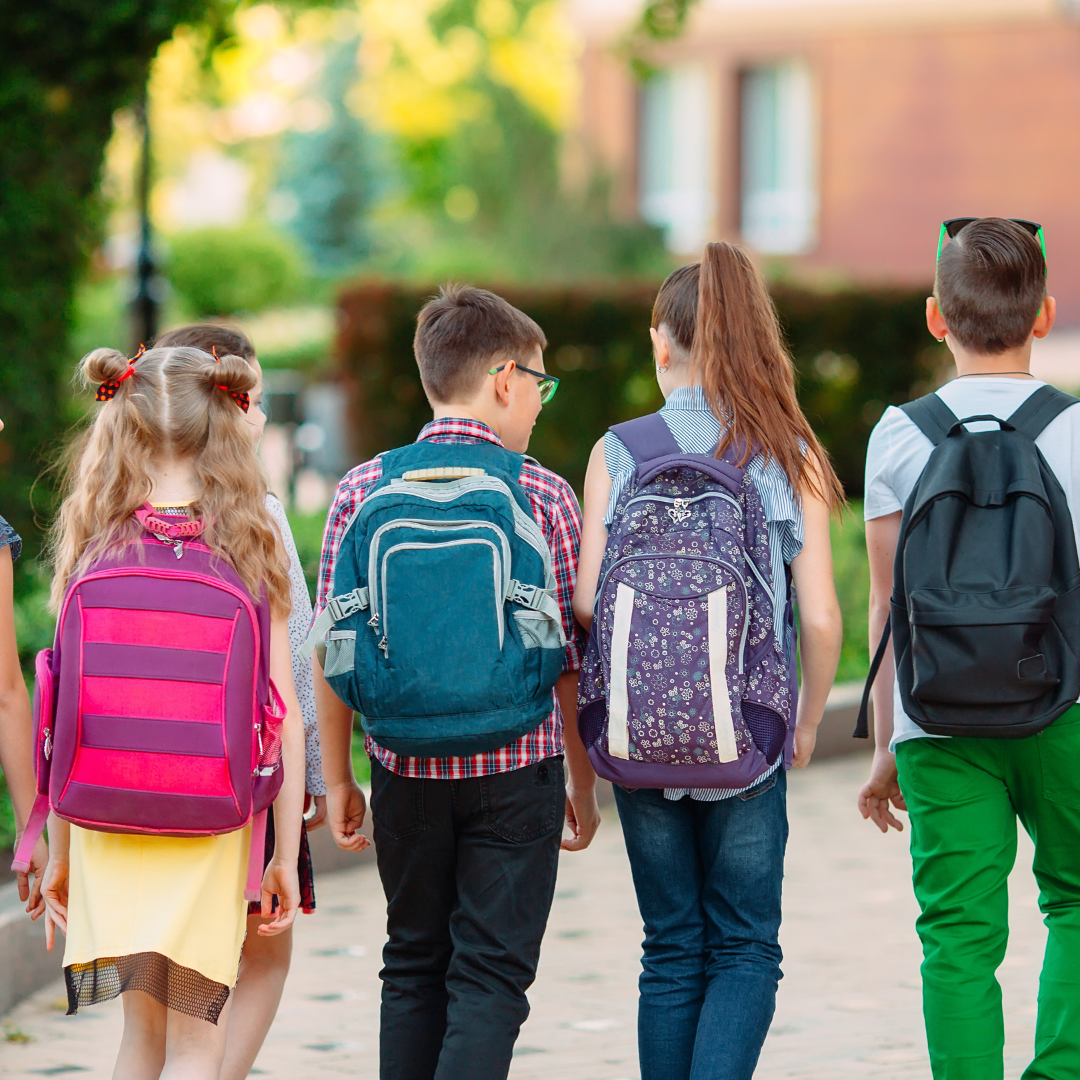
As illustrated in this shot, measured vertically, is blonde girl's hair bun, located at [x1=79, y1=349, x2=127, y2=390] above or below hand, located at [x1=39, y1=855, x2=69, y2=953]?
above

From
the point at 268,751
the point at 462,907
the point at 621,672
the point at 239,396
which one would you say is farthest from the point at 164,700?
the point at 621,672

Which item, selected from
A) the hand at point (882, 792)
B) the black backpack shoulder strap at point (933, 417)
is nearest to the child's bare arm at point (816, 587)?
the black backpack shoulder strap at point (933, 417)

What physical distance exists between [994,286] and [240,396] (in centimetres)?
145

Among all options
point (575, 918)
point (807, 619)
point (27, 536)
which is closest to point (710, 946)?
point (807, 619)

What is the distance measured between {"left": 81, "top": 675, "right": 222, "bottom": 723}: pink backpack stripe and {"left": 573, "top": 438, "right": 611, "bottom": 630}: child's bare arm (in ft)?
2.39

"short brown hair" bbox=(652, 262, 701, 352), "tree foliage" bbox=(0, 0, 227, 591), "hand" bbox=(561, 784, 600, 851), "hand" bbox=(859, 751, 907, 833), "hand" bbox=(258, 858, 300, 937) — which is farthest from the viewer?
"tree foliage" bbox=(0, 0, 227, 591)

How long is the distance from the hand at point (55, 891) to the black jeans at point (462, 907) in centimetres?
59

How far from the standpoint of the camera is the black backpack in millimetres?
2910

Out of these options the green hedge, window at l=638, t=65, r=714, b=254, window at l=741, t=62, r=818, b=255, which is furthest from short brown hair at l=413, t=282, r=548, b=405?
window at l=741, t=62, r=818, b=255

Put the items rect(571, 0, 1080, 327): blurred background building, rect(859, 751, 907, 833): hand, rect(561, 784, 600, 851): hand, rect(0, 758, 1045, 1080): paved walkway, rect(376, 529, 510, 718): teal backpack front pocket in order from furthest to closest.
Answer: rect(571, 0, 1080, 327): blurred background building, rect(0, 758, 1045, 1080): paved walkway, rect(859, 751, 907, 833): hand, rect(561, 784, 600, 851): hand, rect(376, 529, 510, 718): teal backpack front pocket

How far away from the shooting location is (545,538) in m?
3.05

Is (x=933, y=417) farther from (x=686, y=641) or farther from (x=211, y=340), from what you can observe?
(x=211, y=340)

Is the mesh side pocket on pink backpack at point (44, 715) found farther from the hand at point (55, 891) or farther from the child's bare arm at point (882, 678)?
the child's bare arm at point (882, 678)

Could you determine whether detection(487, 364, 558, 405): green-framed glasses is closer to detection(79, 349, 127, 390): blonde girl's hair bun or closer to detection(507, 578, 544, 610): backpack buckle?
detection(507, 578, 544, 610): backpack buckle
